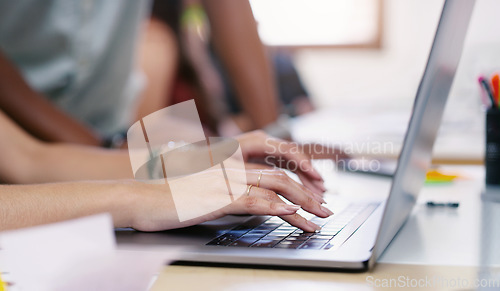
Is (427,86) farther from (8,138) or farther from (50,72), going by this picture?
(50,72)

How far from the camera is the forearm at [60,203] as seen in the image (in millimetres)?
618

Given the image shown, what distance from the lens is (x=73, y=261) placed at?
450 mm

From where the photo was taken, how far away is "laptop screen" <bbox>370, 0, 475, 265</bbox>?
52 centimetres

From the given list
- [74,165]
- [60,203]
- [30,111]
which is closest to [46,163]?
[74,165]

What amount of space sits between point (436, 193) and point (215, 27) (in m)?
0.89

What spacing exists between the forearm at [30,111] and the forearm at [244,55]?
546mm

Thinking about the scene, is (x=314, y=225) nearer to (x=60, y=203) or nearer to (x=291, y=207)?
(x=291, y=207)

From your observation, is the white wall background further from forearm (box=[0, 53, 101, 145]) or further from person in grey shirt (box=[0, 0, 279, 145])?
forearm (box=[0, 53, 101, 145])

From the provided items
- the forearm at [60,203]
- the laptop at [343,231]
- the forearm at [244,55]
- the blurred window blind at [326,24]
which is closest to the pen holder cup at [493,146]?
the laptop at [343,231]

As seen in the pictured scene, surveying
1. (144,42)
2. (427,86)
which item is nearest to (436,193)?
(427,86)

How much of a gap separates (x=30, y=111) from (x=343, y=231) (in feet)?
2.41

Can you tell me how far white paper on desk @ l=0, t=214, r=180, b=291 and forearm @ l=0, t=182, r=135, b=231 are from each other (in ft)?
0.40

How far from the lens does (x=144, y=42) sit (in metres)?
2.16

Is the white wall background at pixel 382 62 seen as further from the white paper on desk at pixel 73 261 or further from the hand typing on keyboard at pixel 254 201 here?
the white paper on desk at pixel 73 261
